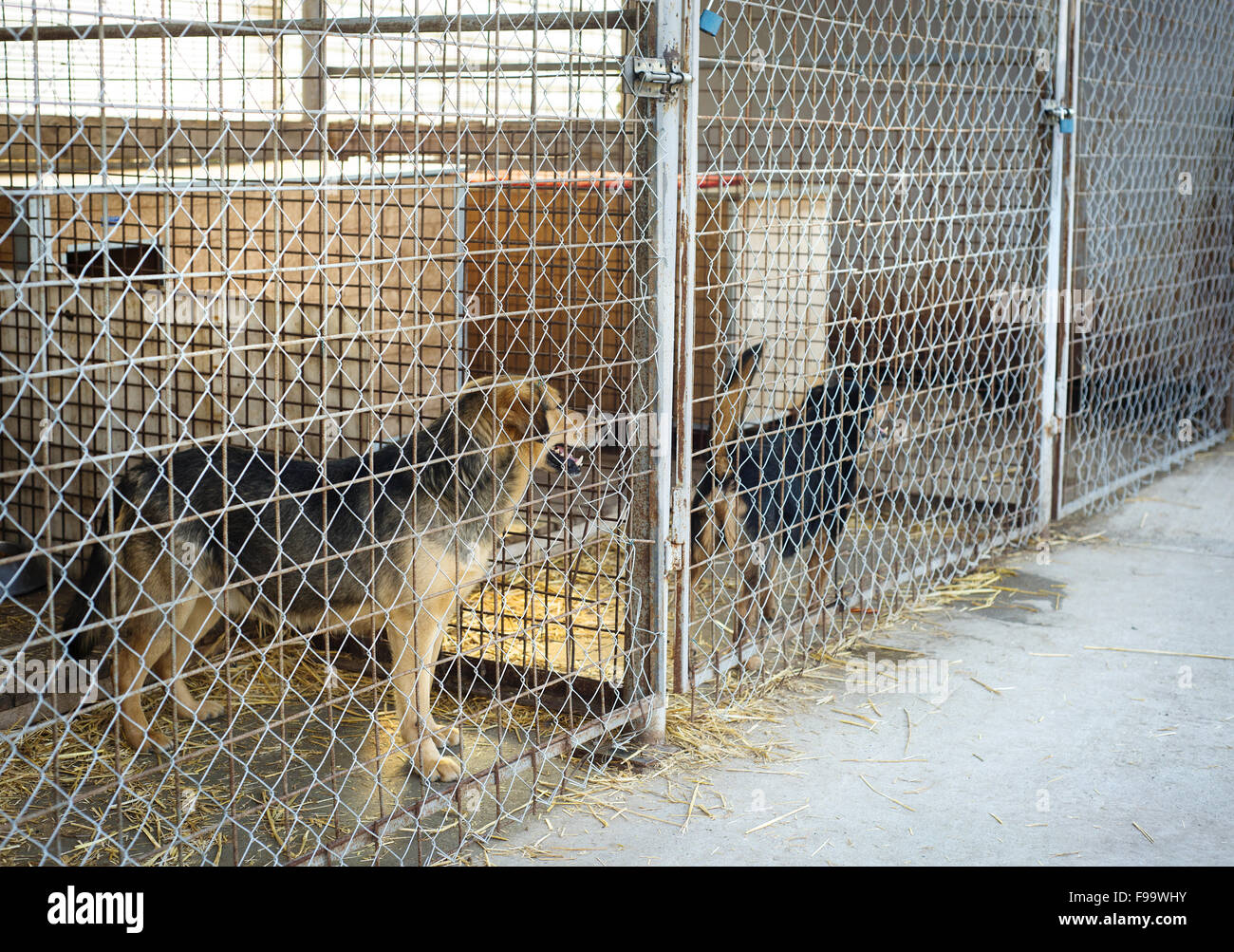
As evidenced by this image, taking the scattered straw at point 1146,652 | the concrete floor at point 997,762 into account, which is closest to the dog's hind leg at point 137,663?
the concrete floor at point 997,762

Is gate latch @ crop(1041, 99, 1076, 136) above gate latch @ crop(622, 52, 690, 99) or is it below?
above

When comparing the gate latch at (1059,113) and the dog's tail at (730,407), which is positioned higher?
the gate latch at (1059,113)

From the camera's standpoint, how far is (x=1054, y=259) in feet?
22.1

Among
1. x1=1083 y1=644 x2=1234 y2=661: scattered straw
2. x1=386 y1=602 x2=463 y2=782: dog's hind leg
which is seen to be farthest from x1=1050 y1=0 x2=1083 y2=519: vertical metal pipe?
x1=386 y1=602 x2=463 y2=782: dog's hind leg

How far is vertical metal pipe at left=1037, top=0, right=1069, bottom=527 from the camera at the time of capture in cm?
662

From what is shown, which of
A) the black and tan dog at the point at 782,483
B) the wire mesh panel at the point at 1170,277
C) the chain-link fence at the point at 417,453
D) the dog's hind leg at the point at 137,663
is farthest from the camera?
the wire mesh panel at the point at 1170,277

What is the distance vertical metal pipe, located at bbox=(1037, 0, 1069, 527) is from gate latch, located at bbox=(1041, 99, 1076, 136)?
0.08 feet

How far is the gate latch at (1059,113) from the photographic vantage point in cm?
660

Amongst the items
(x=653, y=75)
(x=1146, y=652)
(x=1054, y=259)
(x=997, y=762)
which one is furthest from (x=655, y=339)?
(x=1054, y=259)

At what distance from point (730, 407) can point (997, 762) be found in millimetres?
1621

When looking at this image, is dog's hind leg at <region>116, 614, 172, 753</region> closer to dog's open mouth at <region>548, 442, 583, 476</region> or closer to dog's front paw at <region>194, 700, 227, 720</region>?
dog's front paw at <region>194, 700, 227, 720</region>

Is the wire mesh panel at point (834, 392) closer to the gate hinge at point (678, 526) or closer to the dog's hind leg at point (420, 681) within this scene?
the gate hinge at point (678, 526)

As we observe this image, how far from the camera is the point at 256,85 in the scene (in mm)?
9570

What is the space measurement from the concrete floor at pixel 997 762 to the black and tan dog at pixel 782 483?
1.64 ft
